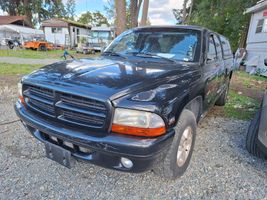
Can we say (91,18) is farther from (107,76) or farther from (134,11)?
(107,76)

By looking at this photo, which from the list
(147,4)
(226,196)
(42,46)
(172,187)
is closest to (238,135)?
(226,196)

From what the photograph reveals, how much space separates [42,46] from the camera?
25.9m

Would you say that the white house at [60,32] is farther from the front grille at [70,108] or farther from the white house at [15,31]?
the front grille at [70,108]

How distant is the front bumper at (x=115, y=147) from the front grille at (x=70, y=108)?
104 millimetres

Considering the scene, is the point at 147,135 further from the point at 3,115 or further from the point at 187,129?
the point at 3,115

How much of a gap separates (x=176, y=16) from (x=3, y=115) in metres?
47.7

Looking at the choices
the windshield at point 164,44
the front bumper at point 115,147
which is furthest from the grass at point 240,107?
the front bumper at point 115,147

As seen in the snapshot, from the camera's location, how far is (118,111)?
1811 mm

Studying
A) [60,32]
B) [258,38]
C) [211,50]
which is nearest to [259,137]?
[211,50]

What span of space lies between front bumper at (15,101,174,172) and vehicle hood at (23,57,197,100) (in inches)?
14.9

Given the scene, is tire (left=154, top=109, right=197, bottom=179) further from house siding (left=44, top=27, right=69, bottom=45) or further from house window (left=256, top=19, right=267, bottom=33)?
house siding (left=44, top=27, right=69, bottom=45)

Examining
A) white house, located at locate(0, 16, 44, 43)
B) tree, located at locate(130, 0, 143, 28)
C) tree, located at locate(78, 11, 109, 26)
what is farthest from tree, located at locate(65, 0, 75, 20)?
tree, located at locate(130, 0, 143, 28)

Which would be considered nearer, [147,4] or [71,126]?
[71,126]

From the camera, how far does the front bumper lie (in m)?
1.77
